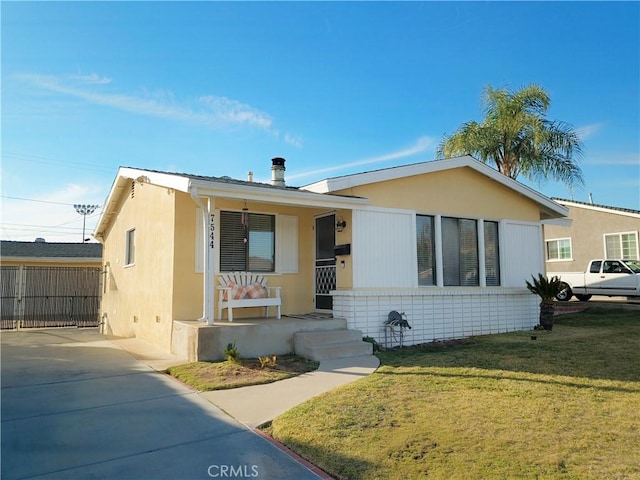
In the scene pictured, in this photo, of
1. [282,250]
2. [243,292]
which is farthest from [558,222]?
[243,292]

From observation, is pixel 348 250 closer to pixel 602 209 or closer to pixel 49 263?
pixel 49 263

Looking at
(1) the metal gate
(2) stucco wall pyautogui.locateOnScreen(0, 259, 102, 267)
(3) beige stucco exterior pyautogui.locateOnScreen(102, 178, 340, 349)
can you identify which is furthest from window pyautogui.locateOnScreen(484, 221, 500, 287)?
(2) stucco wall pyautogui.locateOnScreen(0, 259, 102, 267)

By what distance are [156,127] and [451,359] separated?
460 inches

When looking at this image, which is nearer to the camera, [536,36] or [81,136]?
[536,36]

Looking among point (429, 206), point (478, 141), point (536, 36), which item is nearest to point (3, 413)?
point (429, 206)

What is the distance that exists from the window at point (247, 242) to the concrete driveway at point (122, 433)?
3.05 metres

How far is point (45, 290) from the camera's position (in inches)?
728

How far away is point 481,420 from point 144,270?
8.86 meters

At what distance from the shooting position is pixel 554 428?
4363 millimetres

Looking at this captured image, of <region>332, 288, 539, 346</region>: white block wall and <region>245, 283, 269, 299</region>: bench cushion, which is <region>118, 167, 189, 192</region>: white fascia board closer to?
<region>245, 283, 269, 299</region>: bench cushion

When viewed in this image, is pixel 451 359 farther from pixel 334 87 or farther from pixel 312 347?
pixel 334 87

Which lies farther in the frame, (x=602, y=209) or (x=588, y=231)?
(x=588, y=231)

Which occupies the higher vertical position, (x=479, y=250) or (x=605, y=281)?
(x=479, y=250)

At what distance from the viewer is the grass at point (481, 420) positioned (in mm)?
3596
